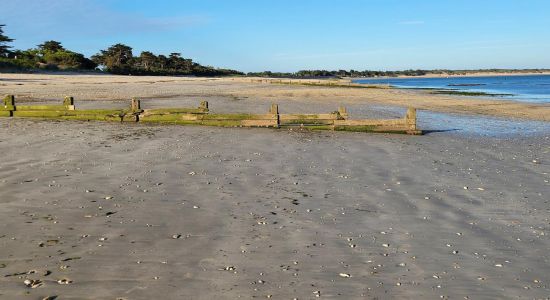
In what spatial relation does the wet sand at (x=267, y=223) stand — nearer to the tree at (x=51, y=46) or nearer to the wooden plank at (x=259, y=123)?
the wooden plank at (x=259, y=123)

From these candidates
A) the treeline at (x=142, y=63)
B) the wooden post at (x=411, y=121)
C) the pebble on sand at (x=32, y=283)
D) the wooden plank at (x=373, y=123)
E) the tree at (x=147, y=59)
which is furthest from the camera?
the tree at (x=147, y=59)

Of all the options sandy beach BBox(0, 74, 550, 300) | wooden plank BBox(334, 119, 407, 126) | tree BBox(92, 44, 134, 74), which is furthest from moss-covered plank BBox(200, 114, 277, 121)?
tree BBox(92, 44, 134, 74)

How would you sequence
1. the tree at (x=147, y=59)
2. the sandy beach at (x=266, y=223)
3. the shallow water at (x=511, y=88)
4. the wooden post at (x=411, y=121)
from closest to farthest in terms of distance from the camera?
1. the sandy beach at (x=266, y=223)
2. the wooden post at (x=411, y=121)
3. the shallow water at (x=511, y=88)
4. the tree at (x=147, y=59)

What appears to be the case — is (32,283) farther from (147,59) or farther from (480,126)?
(147,59)

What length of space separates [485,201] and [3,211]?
7.25m

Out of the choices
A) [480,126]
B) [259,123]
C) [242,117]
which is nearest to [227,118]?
[242,117]

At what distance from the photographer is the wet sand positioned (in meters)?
4.35

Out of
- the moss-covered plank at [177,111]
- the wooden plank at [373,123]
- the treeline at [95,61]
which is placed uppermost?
the treeline at [95,61]

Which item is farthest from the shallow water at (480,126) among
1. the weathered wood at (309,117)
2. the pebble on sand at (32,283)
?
the pebble on sand at (32,283)

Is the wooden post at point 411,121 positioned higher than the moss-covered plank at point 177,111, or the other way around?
the moss-covered plank at point 177,111

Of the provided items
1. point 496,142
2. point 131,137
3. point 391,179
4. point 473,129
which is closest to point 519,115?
point 473,129

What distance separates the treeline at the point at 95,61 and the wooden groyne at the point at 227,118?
180 ft

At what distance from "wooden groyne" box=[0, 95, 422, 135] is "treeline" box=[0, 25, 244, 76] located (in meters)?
54.8

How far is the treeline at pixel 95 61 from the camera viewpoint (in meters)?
73.5
